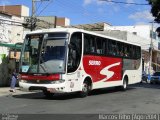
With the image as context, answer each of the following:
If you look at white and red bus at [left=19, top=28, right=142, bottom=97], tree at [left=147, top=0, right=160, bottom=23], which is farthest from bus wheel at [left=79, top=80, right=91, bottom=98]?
tree at [left=147, top=0, right=160, bottom=23]

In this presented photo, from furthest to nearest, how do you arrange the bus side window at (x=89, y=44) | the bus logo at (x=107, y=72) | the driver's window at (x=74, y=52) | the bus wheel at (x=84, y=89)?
the bus logo at (x=107, y=72), the bus side window at (x=89, y=44), the bus wheel at (x=84, y=89), the driver's window at (x=74, y=52)

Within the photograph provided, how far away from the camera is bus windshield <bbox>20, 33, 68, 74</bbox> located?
18844 millimetres

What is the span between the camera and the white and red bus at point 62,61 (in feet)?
61.7

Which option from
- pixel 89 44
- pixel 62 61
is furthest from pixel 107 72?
pixel 62 61

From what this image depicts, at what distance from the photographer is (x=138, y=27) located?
87.5 metres

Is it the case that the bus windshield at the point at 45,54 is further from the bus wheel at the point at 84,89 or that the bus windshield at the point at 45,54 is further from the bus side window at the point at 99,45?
the bus side window at the point at 99,45

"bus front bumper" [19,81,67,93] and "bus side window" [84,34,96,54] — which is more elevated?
"bus side window" [84,34,96,54]

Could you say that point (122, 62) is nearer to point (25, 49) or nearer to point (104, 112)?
point (25, 49)

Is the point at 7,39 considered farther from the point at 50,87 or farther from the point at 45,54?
the point at 50,87

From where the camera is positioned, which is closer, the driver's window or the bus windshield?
the bus windshield

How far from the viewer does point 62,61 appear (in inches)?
739

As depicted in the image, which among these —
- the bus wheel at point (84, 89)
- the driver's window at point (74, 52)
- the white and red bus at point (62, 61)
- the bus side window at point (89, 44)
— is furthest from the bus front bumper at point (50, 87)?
the bus side window at point (89, 44)

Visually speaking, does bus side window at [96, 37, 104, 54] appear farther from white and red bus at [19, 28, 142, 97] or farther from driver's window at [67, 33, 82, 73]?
driver's window at [67, 33, 82, 73]

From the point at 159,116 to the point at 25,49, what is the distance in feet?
28.9
